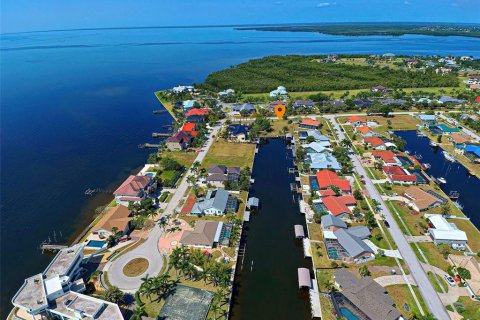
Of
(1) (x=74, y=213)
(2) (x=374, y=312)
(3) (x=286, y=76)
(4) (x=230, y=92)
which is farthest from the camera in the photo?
(3) (x=286, y=76)

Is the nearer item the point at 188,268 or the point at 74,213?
the point at 188,268

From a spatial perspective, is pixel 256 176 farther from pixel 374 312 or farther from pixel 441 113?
pixel 441 113

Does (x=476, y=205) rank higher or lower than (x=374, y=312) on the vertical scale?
lower

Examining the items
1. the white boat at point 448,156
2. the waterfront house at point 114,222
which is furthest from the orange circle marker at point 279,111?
the waterfront house at point 114,222

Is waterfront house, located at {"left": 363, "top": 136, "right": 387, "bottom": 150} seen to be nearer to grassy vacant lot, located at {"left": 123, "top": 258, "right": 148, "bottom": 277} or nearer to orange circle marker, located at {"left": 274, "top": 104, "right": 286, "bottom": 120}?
orange circle marker, located at {"left": 274, "top": 104, "right": 286, "bottom": 120}

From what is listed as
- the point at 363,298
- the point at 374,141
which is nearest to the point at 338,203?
the point at 363,298

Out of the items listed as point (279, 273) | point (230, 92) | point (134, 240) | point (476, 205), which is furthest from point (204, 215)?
point (230, 92)

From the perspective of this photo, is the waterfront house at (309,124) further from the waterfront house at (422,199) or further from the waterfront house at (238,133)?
the waterfront house at (422,199)

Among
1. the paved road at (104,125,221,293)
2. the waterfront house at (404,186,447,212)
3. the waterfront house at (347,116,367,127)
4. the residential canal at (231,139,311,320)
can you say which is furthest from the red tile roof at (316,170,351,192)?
the waterfront house at (347,116,367,127)

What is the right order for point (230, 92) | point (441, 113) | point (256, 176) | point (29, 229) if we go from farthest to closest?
point (230, 92) < point (441, 113) < point (256, 176) < point (29, 229)
